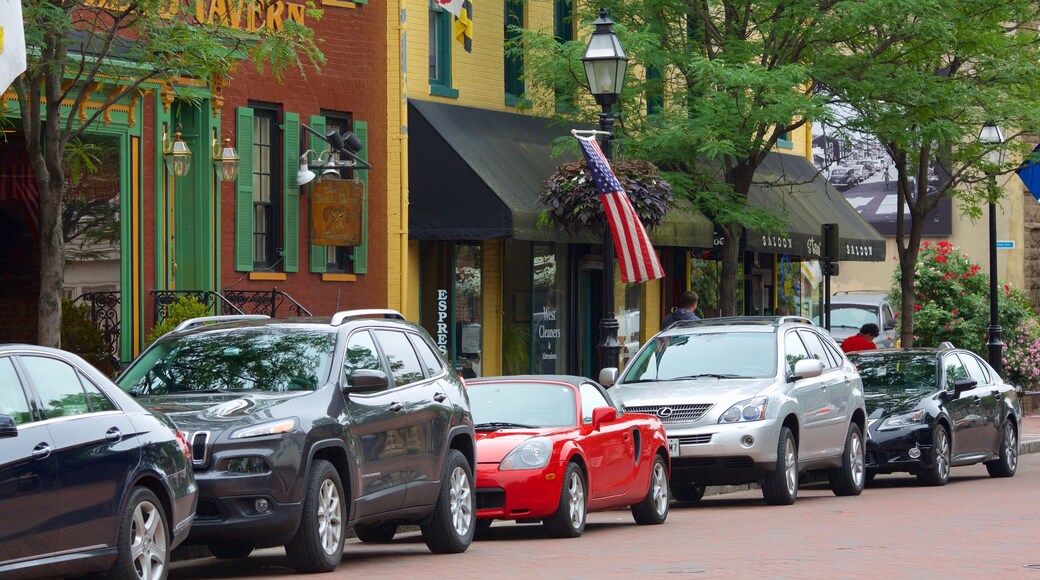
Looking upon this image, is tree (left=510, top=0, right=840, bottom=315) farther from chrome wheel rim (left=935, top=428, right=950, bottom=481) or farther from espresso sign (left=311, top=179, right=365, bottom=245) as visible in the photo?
chrome wheel rim (left=935, top=428, right=950, bottom=481)

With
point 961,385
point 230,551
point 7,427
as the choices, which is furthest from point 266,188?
point 7,427

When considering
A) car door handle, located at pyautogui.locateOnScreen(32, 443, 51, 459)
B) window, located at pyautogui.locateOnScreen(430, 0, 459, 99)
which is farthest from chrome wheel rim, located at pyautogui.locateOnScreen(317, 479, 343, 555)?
window, located at pyautogui.locateOnScreen(430, 0, 459, 99)

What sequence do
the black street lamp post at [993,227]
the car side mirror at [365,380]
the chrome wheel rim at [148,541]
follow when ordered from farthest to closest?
the black street lamp post at [993,227] → the car side mirror at [365,380] → the chrome wheel rim at [148,541]

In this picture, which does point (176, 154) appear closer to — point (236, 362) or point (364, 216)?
point (364, 216)

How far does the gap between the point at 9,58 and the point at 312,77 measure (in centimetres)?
1200

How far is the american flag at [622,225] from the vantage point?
64.2ft

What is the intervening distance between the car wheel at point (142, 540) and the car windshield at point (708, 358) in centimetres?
891

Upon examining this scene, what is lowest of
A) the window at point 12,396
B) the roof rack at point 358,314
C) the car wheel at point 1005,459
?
the car wheel at point 1005,459

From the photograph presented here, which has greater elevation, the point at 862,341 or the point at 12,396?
the point at 12,396

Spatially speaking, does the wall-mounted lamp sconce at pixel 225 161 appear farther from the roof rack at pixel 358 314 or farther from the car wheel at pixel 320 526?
the car wheel at pixel 320 526

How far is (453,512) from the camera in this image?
13.1 meters

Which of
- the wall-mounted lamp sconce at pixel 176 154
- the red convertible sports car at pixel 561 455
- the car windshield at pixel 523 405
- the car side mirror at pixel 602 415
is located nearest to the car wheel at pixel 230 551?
the red convertible sports car at pixel 561 455

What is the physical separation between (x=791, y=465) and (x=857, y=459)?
2.05 meters

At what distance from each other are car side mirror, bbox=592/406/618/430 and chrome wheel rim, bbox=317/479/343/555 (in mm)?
3761
